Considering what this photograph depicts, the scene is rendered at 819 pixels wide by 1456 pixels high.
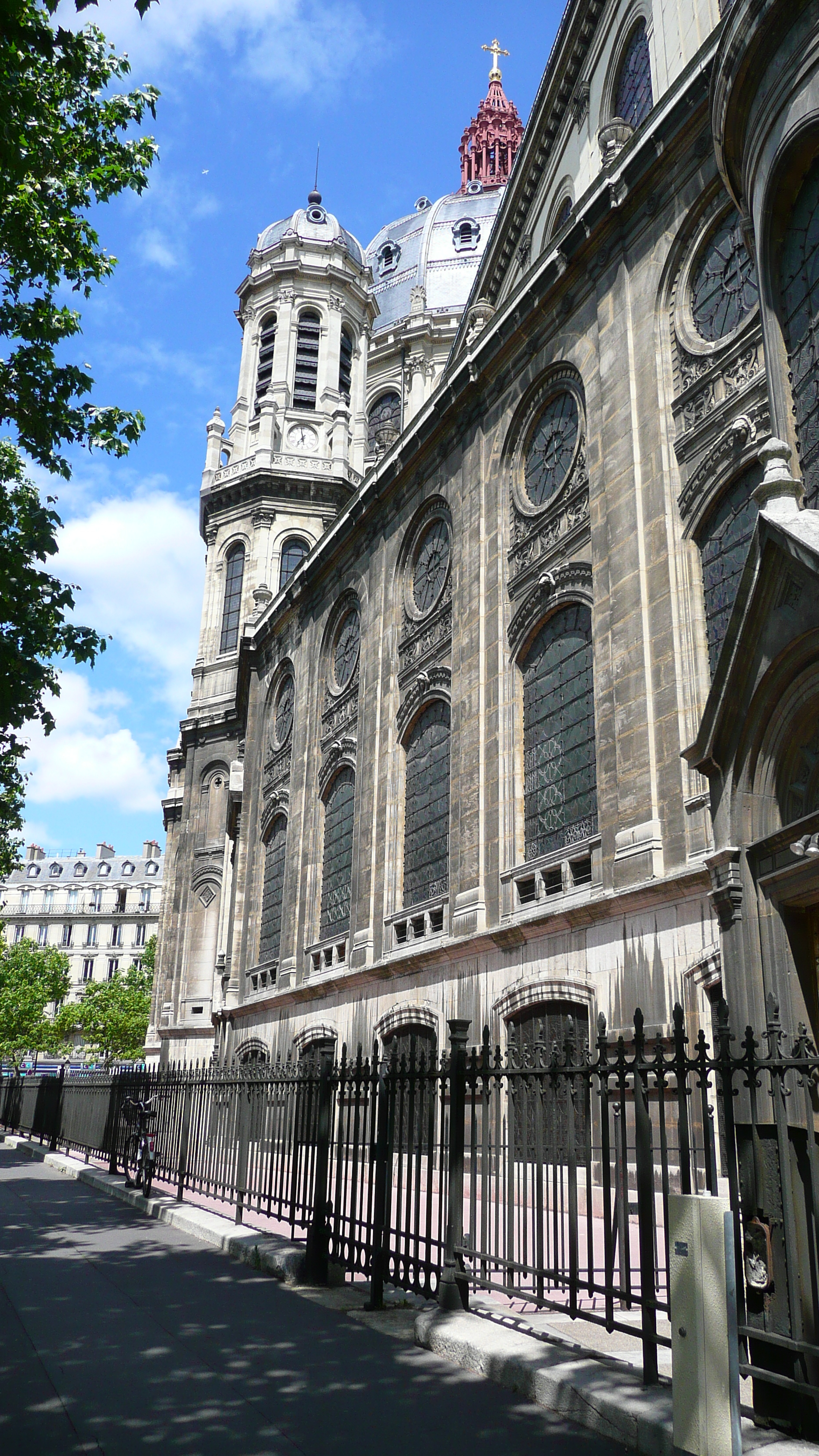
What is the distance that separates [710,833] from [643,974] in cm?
208

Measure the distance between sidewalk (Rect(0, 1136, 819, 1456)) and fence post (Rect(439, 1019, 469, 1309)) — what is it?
15 cm

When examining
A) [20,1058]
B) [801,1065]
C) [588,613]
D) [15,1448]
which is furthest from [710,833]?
[20,1058]

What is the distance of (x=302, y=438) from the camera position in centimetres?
4228

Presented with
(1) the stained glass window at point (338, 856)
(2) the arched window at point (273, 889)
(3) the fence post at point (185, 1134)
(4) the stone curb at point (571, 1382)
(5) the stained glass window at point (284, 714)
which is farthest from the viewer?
(5) the stained glass window at point (284, 714)

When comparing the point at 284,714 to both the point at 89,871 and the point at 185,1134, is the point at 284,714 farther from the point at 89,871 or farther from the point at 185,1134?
the point at 89,871

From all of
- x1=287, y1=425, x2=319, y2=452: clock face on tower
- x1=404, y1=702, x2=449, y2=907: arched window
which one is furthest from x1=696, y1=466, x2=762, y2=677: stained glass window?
x1=287, y1=425, x2=319, y2=452: clock face on tower

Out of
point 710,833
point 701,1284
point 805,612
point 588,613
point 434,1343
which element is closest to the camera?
point 701,1284

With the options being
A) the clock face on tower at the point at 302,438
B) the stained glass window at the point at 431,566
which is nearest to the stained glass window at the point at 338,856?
the stained glass window at the point at 431,566

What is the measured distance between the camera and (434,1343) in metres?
6.74

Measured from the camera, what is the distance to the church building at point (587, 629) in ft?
26.4

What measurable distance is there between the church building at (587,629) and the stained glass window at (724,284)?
6cm

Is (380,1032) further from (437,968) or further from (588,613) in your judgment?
(588,613)

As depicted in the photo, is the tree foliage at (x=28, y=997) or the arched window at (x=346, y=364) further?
the tree foliage at (x=28, y=997)

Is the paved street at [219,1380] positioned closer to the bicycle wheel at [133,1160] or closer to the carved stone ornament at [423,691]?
the bicycle wheel at [133,1160]
